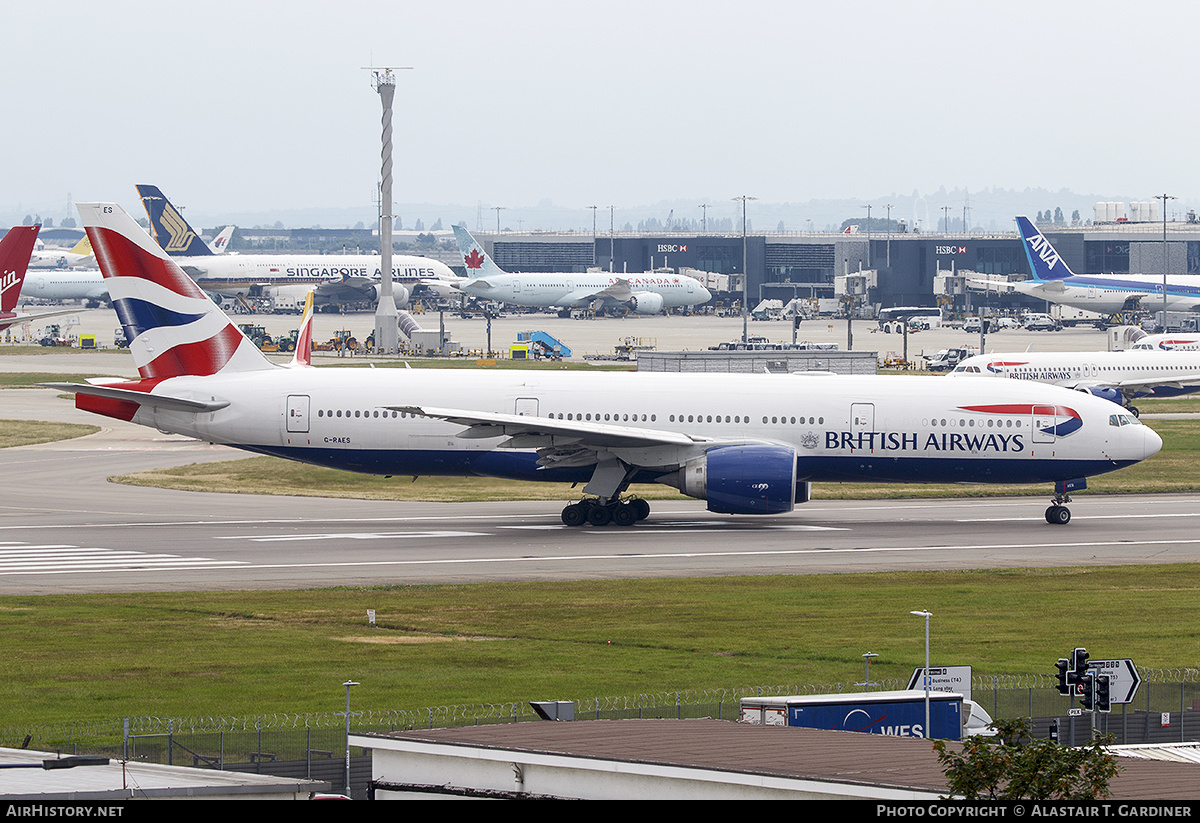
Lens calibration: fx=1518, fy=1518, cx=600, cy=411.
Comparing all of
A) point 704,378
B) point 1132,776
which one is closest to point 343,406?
point 704,378

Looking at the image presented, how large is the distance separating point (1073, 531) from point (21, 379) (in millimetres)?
70918

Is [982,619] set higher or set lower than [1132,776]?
lower

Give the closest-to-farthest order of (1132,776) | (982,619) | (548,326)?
1. (1132,776)
2. (982,619)
3. (548,326)

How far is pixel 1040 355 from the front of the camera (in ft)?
288

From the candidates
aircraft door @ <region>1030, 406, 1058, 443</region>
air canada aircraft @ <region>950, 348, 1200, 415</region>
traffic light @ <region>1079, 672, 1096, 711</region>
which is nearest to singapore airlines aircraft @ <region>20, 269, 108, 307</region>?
air canada aircraft @ <region>950, 348, 1200, 415</region>

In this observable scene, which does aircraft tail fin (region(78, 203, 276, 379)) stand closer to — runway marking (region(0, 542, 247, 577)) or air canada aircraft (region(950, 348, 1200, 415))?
runway marking (region(0, 542, 247, 577))

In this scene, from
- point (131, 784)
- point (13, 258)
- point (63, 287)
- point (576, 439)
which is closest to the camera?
point (131, 784)

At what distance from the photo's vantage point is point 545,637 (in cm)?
3127

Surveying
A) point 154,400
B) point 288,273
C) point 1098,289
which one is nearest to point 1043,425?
point 154,400

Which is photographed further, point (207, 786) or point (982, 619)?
point (982, 619)

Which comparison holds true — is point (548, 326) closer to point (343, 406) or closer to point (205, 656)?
point (343, 406)

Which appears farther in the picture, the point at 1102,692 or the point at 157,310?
the point at 157,310

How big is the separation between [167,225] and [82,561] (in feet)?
422

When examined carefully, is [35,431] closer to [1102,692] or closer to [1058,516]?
[1058,516]
